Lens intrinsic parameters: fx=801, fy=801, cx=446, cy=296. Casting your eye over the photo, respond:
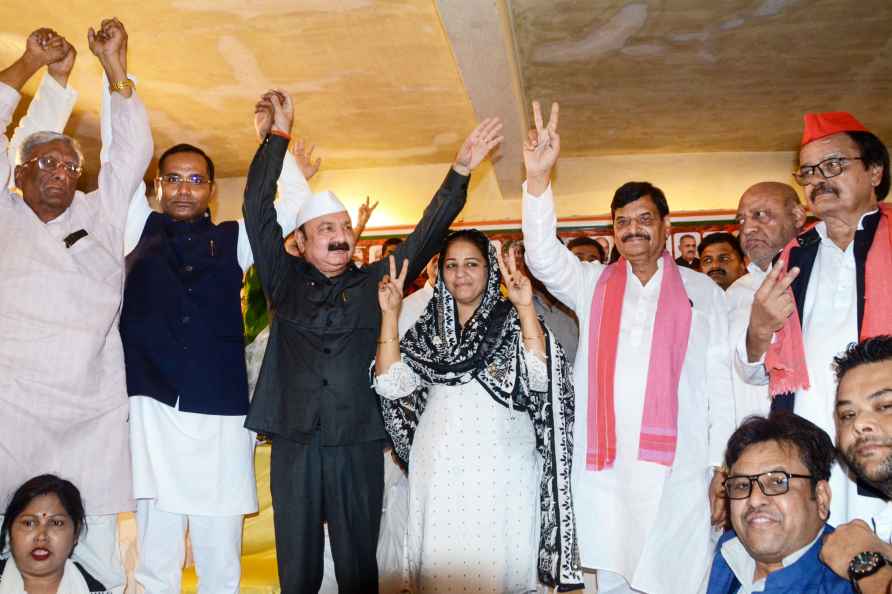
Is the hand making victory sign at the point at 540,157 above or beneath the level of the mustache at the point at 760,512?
above

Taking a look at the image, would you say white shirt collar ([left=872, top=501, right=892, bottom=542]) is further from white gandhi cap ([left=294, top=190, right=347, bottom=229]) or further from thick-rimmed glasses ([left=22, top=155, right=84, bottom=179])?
thick-rimmed glasses ([left=22, top=155, right=84, bottom=179])

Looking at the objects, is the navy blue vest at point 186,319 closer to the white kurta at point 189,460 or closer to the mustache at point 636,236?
the white kurta at point 189,460

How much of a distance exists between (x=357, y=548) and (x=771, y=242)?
231cm

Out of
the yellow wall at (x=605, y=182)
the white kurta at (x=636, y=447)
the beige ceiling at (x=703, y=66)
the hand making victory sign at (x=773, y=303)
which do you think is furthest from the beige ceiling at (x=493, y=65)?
the hand making victory sign at (x=773, y=303)

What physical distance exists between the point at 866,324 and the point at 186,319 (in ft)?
8.09

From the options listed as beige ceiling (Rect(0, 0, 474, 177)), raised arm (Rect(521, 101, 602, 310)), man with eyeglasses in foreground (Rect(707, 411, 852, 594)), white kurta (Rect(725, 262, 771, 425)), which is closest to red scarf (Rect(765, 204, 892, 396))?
white kurta (Rect(725, 262, 771, 425))

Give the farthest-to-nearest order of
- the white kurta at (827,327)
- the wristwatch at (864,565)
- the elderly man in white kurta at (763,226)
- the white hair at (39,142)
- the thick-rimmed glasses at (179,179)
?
the elderly man in white kurta at (763,226), the thick-rimmed glasses at (179,179), the white hair at (39,142), the white kurta at (827,327), the wristwatch at (864,565)

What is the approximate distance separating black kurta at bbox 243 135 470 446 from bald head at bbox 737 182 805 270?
1388 millimetres

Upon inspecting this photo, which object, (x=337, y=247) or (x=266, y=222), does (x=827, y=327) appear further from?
(x=266, y=222)

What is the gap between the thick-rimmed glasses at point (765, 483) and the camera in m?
2.14

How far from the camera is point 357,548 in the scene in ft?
9.85

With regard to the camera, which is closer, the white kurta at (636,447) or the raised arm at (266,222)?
the white kurta at (636,447)

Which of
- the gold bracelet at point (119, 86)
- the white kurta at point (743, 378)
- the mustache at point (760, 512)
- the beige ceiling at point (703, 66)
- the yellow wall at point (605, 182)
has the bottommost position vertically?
the mustache at point (760, 512)

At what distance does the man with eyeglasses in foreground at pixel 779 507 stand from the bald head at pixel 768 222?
160 centimetres
